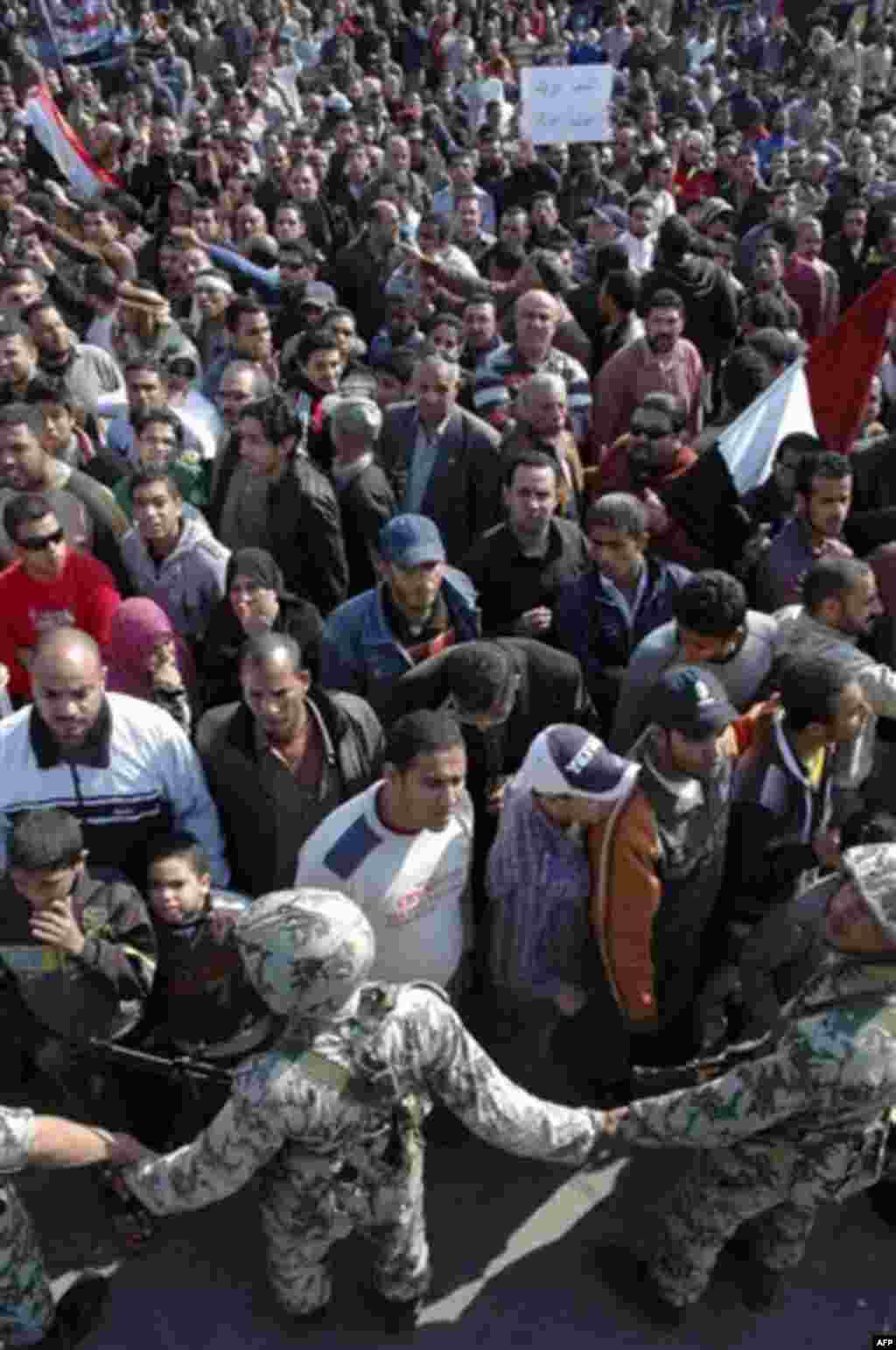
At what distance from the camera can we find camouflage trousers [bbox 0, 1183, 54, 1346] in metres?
2.80

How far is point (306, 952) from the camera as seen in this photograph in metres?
2.41

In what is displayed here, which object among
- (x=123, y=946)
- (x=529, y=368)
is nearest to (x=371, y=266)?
(x=529, y=368)

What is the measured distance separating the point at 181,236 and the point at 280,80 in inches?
291

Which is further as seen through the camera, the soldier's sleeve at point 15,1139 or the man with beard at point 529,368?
the man with beard at point 529,368

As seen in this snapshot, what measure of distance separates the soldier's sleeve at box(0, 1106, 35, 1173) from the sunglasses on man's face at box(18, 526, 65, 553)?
6.27 ft

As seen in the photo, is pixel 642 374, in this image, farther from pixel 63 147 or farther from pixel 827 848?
pixel 63 147

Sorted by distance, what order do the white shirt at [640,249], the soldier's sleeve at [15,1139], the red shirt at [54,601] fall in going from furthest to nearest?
the white shirt at [640,249], the red shirt at [54,601], the soldier's sleeve at [15,1139]

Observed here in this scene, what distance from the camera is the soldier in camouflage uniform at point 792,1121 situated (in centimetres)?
248

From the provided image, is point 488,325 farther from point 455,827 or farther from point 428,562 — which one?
point 455,827

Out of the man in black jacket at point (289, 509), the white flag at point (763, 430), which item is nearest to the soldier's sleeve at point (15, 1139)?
the man in black jacket at point (289, 509)

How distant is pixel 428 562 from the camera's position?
381 cm

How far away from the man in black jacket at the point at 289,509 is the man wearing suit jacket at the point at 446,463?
0.54 m

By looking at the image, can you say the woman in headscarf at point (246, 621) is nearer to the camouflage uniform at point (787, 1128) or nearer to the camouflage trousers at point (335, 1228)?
the camouflage trousers at point (335, 1228)

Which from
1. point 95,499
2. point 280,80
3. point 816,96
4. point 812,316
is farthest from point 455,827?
point 816,96
